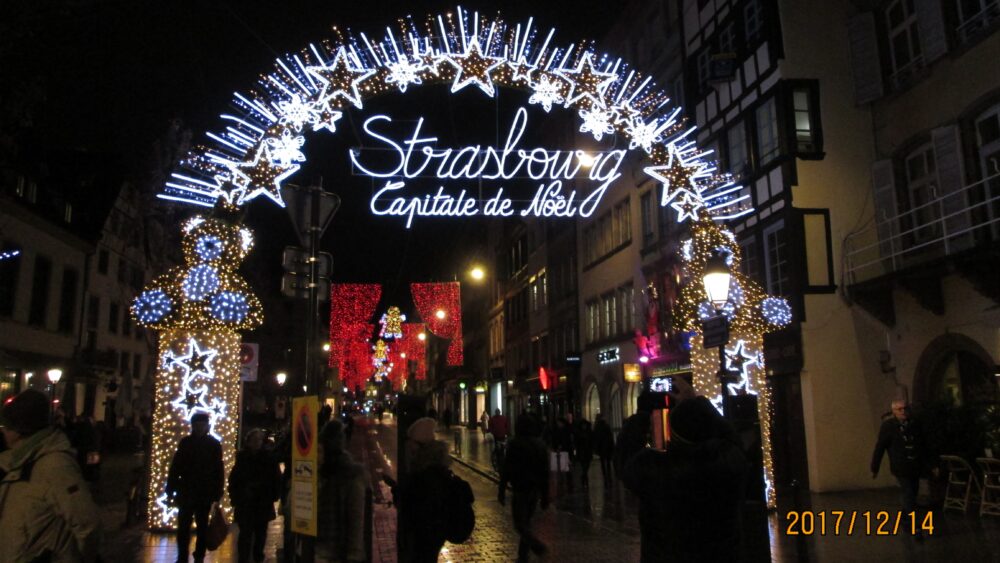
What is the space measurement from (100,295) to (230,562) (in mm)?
31274

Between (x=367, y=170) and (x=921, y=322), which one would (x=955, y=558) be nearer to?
(x=921, y=322)

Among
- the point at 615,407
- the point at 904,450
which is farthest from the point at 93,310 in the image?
the point at 904,450

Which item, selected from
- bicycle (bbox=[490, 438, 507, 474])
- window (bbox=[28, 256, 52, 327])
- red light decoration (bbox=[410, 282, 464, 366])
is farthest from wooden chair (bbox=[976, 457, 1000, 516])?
window (bbox=[28, 256, 52, 327])

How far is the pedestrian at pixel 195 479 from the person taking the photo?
8891 mm

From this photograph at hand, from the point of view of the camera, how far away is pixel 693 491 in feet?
12.9

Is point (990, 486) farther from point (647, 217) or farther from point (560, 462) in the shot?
point (647, 217)

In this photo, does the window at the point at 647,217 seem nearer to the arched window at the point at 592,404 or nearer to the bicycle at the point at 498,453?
the arched window at the point at 592,404

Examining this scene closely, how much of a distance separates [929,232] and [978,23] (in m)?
4.14

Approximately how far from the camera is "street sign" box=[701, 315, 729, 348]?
1007 cm

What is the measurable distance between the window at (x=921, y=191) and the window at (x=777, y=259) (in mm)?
2594

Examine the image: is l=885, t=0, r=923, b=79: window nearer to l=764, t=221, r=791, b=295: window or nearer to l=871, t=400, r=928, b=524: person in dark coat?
l=764, t=221, r=791, b=295: window

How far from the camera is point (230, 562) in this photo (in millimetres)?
9898

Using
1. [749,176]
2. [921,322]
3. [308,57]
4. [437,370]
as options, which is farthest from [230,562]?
[437,370]
